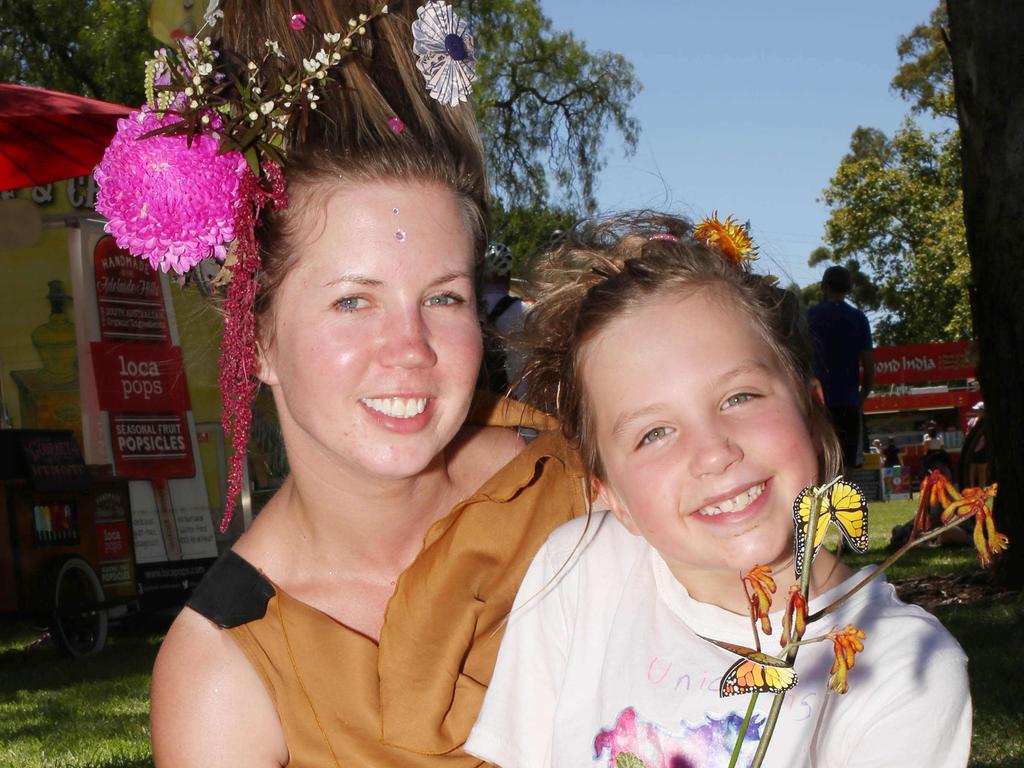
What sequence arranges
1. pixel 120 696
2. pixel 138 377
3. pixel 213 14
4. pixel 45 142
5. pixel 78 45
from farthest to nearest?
pixel 78 45 → pixel 138 377 → pixel 45 142 → pixel 120 696 → pixel 213 14

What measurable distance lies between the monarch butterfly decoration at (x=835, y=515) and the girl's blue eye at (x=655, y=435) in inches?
34.8

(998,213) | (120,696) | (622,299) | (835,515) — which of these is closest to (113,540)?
(120,696)

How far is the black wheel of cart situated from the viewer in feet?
23.0

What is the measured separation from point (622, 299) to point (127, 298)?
7.06m

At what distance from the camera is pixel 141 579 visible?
8.09m

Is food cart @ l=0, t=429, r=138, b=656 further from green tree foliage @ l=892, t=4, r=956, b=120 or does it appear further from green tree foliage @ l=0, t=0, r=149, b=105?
green tree foliage @ l=892, t=4, r=956, b=120

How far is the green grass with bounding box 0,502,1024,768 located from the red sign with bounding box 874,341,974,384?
741 inches

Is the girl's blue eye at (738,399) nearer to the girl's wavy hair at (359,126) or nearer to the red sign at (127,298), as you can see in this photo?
the girl's wavy hair at (359,126)

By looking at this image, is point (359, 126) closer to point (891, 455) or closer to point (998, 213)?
point (998, 213)

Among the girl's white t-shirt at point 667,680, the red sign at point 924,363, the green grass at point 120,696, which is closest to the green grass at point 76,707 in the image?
the green grass at point 120,696

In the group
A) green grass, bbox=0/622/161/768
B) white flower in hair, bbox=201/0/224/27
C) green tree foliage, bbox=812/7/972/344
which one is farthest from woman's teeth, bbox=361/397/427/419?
green tree foliage, bbox=812/7/972/344

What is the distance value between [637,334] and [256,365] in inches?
32.5

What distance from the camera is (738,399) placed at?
180cm

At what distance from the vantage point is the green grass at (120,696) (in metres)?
4.17
